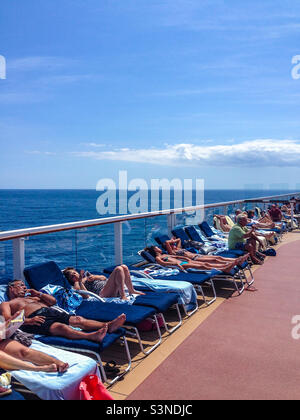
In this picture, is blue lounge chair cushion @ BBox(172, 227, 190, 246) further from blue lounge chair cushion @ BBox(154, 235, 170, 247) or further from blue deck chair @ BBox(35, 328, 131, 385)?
blue deck chair @ BBox(35, 328, 131, 385)

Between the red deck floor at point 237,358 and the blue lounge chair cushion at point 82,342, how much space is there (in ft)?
1.30

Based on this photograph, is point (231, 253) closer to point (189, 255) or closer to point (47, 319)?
point (189, 255)

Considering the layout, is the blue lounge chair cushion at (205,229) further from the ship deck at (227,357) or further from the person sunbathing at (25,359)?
the person sunbathing at (25,359)

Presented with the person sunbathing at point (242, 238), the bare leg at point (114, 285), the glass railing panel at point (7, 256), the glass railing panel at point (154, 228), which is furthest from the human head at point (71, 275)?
the person sunbathing at point (242, 238)

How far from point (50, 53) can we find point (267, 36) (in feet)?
14.8

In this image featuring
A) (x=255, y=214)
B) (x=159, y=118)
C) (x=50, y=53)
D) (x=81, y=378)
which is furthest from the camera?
(x=159, y=118)

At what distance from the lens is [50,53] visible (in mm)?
8289

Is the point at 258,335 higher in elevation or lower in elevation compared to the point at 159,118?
lower

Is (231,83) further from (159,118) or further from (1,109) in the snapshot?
(1,109)

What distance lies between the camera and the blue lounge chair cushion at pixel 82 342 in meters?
2.82

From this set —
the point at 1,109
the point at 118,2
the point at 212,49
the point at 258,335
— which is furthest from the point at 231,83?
the point at 1,109

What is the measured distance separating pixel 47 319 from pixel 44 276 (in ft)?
2.73

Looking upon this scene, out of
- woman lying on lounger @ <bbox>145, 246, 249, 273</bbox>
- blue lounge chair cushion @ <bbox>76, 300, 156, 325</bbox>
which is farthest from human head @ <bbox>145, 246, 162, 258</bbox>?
blue lounge chair cushion @ <bbox>76, 300, 156, 325</bbox>
